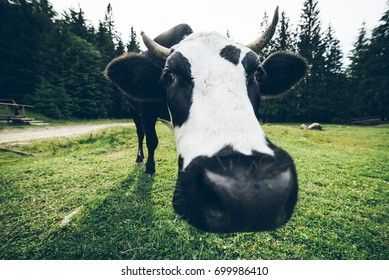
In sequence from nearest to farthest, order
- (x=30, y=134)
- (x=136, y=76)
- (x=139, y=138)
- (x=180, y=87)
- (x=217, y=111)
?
(x=217, y=111), (x=180, y=87), (x=136, y=76), (x=139, y=138), (x=30, y=134)

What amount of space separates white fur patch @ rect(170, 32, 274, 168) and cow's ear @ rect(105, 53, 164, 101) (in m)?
0.91

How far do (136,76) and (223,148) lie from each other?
2107 mm

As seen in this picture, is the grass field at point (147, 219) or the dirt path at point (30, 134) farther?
the dirt path at point (30, 134)

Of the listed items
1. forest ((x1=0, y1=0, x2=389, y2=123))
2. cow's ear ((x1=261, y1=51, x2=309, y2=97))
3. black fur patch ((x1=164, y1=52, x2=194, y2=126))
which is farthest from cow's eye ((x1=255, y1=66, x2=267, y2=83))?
forest ((x1=0, y1=0, x2=389, y2=123))

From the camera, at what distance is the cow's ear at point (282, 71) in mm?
2842

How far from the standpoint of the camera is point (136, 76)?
2.79 m

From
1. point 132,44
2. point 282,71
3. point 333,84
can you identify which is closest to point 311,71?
point 333,84

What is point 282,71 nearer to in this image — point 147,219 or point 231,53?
point 231,53

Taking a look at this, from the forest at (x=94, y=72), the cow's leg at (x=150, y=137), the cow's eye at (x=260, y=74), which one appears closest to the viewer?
the cow's eye at (x=260, y=74)

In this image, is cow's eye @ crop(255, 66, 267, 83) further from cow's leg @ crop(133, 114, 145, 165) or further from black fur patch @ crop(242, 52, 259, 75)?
cow's leg @ crop(133, 114, 145, 165)

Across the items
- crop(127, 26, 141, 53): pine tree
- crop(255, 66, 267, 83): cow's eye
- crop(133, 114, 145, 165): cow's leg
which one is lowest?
crop(133, 114, 145, 165): cow's leg

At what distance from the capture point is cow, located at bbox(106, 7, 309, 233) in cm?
100

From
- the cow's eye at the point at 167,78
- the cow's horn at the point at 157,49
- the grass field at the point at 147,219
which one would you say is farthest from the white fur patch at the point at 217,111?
the grass field at the point at 147,219

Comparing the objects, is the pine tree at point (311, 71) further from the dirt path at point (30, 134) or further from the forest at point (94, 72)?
the dirt path at point (30, 134)
